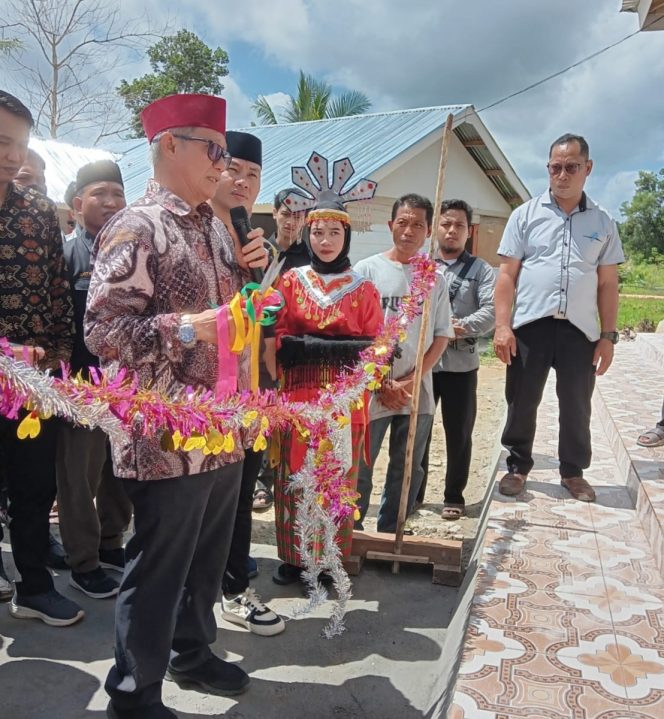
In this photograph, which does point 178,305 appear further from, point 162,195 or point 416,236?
point 416,236

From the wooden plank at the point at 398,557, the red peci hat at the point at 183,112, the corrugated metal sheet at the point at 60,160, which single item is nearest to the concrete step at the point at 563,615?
the wooden plank at the point at 398,557

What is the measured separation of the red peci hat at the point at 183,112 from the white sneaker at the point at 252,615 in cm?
204

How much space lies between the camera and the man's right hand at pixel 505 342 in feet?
11.3

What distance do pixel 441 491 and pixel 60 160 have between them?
10210 millimetres

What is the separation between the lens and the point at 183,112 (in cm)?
187

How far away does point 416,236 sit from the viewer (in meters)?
3.56

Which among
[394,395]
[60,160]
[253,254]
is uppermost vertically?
[60,160]

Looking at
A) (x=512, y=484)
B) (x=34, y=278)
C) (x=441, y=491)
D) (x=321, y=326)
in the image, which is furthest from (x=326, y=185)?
(x=441, y=491)

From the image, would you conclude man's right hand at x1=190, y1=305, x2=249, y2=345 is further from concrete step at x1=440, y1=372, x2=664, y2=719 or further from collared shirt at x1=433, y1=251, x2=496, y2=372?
collared shirt at x1=433, y1=251, x2=496, y2=372

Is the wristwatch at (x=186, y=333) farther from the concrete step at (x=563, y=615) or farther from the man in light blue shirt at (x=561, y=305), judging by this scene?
the man in light blue shirt at (x=561, y=305)

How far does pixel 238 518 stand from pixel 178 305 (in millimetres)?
1336

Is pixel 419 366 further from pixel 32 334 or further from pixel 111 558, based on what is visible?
pixel 111 558

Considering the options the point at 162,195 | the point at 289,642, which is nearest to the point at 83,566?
the point at 289,642

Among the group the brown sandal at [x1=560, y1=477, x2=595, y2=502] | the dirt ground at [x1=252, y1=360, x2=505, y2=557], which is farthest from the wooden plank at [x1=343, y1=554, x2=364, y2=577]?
the brown sandal at [x1=560, y1=477, x2=595, y2=502]
